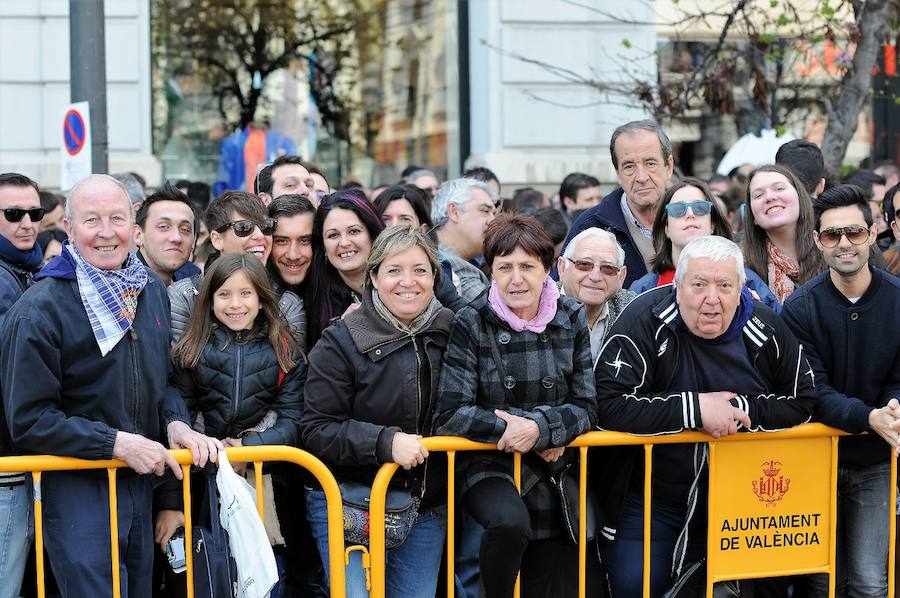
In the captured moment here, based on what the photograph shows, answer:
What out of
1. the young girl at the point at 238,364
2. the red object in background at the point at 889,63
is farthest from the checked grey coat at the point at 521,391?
the red object in background at the point at 889,63

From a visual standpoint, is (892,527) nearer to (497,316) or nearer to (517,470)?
(517,470)

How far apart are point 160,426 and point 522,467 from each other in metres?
1.45

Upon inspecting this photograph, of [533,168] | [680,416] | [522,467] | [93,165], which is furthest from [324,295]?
[533,168]

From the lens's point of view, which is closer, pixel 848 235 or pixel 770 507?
pixel 770 507

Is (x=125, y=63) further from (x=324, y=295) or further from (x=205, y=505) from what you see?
(x=205, y=505)

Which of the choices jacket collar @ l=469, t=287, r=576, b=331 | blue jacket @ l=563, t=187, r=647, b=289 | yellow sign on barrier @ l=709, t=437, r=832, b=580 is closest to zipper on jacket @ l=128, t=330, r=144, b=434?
jacket collar @ l=469, t=287, r=576, b=331

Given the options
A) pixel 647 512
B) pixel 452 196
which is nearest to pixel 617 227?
pixel 452 196

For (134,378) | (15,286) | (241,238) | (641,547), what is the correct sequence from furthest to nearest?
(241,238) < (15,286) < (641,547) < (134,378)

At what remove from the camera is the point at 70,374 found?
4.31 m

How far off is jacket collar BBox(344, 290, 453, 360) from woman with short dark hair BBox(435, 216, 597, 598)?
3.5 inches

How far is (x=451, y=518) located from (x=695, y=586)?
3.51ft

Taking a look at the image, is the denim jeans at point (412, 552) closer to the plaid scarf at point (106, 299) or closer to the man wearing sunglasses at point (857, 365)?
the plaid scarf at point (106, 299)

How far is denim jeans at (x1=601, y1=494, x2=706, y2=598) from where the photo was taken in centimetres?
477

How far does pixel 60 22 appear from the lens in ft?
33.8
